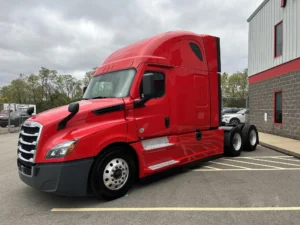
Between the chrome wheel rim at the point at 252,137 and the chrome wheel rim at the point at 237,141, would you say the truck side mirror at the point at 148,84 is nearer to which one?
the chrome wheel rim at the point at 237,141

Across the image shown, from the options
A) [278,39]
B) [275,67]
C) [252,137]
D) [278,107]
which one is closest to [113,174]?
[252,137]

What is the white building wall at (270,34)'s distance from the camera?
11.5m

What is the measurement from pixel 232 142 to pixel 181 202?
4256 mm

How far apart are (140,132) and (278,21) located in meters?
11.7

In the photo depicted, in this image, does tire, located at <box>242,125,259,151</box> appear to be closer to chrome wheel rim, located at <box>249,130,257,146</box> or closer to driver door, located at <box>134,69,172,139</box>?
chrome wheel rim, located at <box>249,130,257,146</box>

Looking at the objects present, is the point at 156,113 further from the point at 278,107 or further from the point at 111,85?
the point at 278,107

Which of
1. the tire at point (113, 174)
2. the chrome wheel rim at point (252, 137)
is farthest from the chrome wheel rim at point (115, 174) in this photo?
the chrome wheel rim at point (252, 137)

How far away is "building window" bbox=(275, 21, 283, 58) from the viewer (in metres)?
13.1

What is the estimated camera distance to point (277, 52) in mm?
13562

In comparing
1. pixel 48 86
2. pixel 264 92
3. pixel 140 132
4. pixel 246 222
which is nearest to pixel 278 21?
pixel 264 92

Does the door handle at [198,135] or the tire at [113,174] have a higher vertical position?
the door handle at [198,135]

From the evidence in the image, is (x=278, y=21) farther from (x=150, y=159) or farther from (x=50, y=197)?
(x=50, y=197)

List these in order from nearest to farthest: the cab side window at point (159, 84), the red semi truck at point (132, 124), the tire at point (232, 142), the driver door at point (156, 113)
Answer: the red semi truck at point (132, 124), the driver door at point (156, 113), the cab side window at point (159, 84), the tire at point (232, 142)

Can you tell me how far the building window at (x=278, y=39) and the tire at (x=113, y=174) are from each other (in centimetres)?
1165
